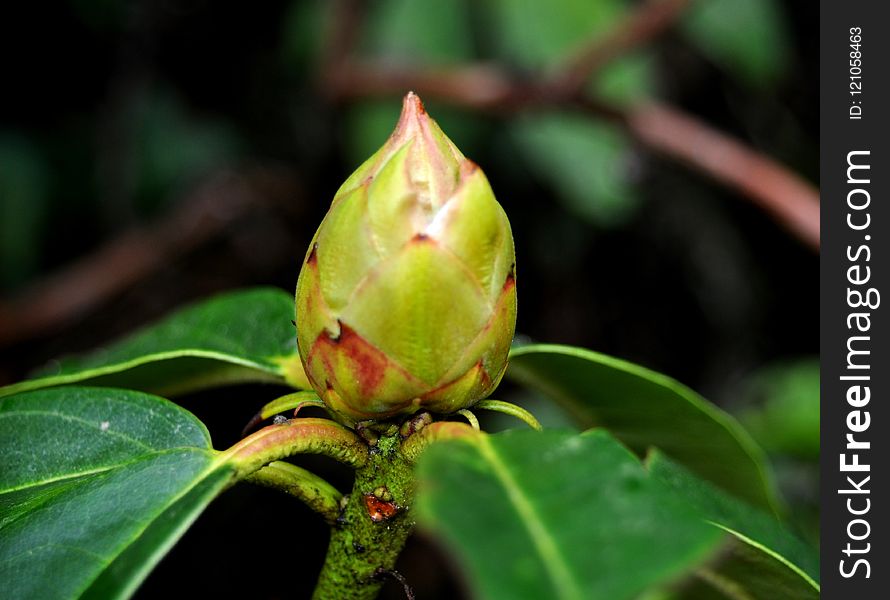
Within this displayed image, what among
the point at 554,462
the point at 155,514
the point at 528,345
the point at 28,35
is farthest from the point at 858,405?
the point at 28,35

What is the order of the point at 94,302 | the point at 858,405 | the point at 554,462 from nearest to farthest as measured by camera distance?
the point at 554,462, the point at 858,405, the point at 94,302

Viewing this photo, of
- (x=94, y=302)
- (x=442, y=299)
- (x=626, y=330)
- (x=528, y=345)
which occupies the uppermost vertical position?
(x=442, y=299)

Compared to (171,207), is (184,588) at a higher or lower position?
lower

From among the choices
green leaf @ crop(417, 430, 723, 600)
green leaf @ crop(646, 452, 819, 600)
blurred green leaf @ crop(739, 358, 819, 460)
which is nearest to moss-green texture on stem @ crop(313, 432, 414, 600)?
green leaf @ crop(417, 430, 723, 600)

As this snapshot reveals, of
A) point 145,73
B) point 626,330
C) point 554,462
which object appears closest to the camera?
point 554,462

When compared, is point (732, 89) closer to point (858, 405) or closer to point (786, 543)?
point (858, 405)

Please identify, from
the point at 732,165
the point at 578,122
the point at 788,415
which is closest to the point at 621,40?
the point at 732,165
